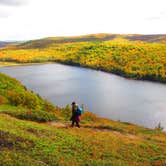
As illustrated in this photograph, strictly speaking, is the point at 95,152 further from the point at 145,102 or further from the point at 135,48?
the point at 135,48

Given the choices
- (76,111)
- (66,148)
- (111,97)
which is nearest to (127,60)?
(111,97)

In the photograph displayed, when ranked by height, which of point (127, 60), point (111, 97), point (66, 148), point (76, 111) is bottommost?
point (111, 97)

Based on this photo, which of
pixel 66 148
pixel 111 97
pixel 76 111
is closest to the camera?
pixel 66 148

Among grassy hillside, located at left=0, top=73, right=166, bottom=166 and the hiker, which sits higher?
the hiker

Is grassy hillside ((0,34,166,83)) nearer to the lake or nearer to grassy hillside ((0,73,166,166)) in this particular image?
the lake

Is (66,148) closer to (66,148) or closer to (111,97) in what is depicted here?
(66,148)

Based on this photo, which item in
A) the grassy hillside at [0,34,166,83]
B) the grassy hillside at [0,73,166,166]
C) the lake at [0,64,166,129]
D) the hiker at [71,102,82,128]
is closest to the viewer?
the grassy hillside at [0,73,166,166]

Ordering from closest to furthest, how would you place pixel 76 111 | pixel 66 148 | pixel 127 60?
1. pixel 66 148
2. pixel 76 111
3. pixel 127 60

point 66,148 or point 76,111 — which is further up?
point 76,111

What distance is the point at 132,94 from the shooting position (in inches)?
3430

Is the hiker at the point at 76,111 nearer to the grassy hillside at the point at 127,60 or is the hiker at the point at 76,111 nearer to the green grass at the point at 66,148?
the green grass at the point at 66,148

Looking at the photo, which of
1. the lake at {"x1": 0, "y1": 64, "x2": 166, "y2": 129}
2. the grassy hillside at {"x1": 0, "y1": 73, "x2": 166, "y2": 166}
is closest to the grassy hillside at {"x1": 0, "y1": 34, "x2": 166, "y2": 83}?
the lake at {"x1": 0, "y1": 64, "x2": 166, "y2": 129}

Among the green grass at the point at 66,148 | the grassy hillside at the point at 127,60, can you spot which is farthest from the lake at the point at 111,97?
the green grass at the point at 66,148

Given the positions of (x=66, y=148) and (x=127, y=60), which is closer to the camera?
(x=66, y=148)
